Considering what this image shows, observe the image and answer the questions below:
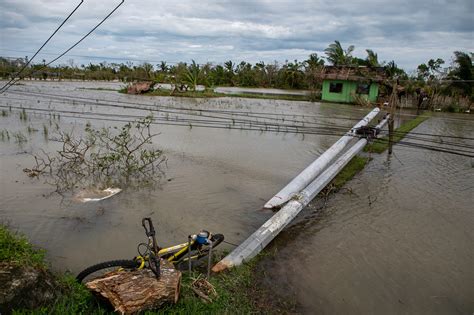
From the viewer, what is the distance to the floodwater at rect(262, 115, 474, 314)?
464cm

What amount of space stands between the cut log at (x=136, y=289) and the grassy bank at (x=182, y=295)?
0.56 ft

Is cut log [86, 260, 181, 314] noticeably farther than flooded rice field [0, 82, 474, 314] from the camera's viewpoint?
No

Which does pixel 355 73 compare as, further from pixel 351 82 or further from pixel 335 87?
pixel 335 87

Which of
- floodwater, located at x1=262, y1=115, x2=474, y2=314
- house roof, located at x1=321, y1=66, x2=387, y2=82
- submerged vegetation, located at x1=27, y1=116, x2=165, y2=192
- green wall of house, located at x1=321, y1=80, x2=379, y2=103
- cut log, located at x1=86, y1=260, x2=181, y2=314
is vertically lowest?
floodwater, located at x1=262, y1=115, x2=474, y2=314

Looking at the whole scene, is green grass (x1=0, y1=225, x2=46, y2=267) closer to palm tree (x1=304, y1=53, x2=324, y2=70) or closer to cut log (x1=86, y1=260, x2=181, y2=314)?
cut log (x1=86, y1=260, x2=181, y2=314)

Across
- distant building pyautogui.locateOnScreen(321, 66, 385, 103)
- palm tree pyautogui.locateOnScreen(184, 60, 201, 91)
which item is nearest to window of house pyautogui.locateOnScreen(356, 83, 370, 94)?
distant building pyautogui.locateOnScreen(321, 66, 385, 103)

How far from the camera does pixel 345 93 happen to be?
97.7 feet

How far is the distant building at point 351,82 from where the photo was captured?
93.5 ft

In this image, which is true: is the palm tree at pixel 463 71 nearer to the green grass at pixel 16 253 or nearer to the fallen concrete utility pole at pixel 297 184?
the fallen concrete utility pole at pixel 297 184

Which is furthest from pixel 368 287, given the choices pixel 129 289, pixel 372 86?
pixel 372 86

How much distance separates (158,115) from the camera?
18.9 meters

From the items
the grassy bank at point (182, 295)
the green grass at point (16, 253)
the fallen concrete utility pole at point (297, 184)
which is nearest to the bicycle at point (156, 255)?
the grassy bank at point (182, 295)

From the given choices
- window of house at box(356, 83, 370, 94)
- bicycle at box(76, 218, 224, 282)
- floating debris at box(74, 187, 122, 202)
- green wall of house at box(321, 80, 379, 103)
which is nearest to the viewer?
bicycle at box(76, 218, 224, 282)

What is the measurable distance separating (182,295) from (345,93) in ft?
94.3
